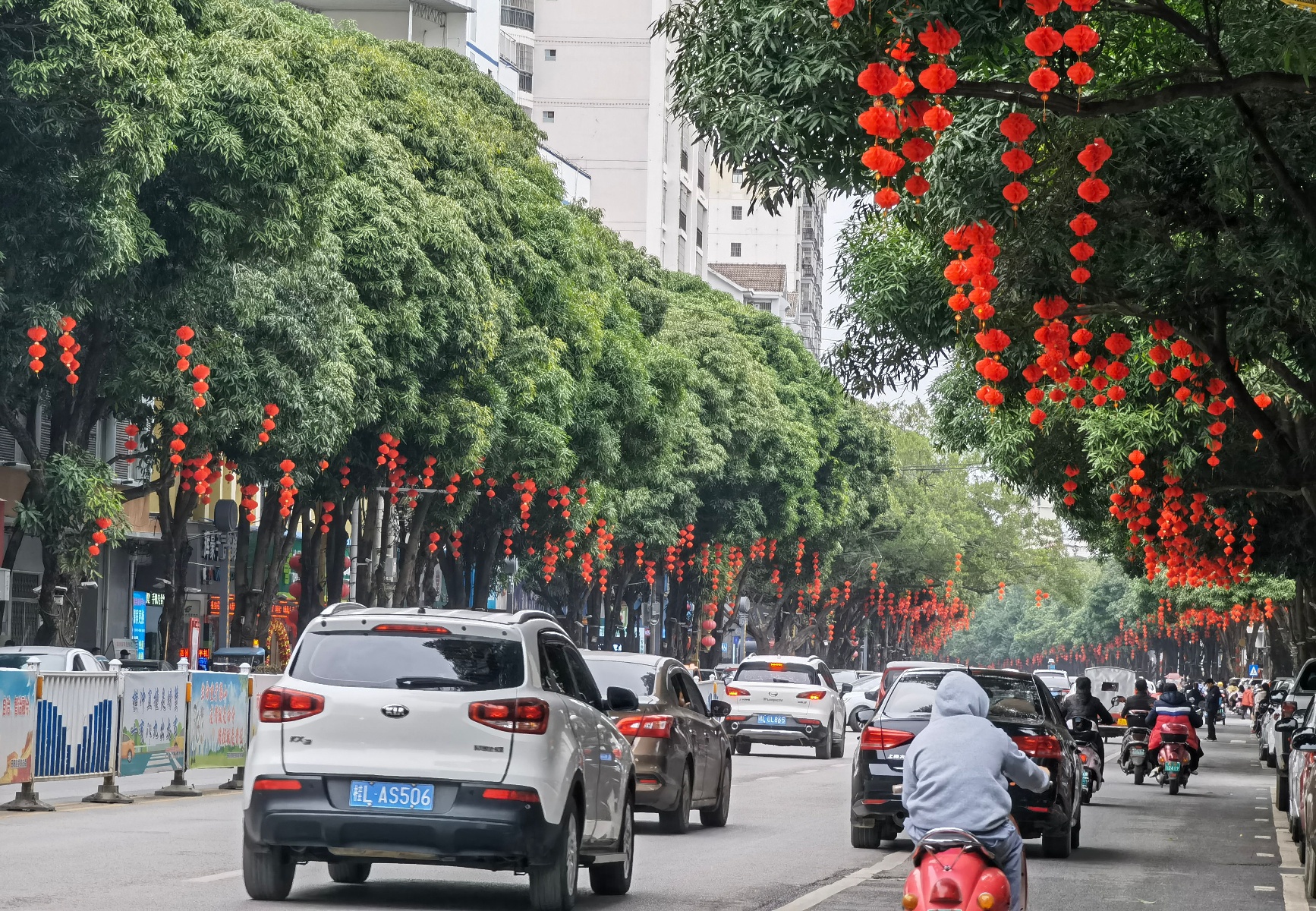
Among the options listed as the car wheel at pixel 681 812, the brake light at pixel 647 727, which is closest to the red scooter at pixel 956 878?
the brake light at pixel 647 727

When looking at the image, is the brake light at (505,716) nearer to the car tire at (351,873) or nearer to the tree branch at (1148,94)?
the car tire at (351,873)

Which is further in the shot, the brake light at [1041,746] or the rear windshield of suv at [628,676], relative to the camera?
the rear windshield of suv at [628,676]

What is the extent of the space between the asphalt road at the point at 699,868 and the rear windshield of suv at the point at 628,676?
4.17 ft

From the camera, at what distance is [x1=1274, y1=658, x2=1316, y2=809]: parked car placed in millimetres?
23219

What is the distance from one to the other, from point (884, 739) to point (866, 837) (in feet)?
3.93

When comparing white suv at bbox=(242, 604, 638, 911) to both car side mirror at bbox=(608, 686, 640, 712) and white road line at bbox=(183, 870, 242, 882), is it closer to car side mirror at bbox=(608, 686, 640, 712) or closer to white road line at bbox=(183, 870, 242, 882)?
car side mirror at bbox=(608, 686, 640, 712)

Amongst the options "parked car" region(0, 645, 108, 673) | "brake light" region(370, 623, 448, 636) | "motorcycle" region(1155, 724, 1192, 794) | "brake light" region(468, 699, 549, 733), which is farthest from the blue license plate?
"motorcycle" region(1155, 724, 1192, 794)

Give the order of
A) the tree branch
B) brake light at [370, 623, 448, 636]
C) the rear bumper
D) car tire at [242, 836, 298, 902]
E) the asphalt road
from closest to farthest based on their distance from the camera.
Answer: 1. the rear bumper
2. brake light at [370, 623, 448, 636]
3. car tire at [242, 836, 298, 902]
4. the asphalt road
5. the tree branch

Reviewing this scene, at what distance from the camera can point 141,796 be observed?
20.0 meters

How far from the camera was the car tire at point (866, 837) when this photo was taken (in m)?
16.4

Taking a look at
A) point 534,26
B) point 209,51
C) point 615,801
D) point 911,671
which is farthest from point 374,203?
point 534,26

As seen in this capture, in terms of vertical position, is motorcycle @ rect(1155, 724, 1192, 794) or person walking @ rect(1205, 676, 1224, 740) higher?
motorcycle @ rect(1155, 724, 1192, 794)

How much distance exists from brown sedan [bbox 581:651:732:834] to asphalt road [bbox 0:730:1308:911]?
0.29 m

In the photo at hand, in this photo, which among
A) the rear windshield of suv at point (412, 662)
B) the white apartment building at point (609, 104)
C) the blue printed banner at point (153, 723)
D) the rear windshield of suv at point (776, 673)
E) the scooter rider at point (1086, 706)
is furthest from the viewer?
the white apartment building at point (609, 104)
